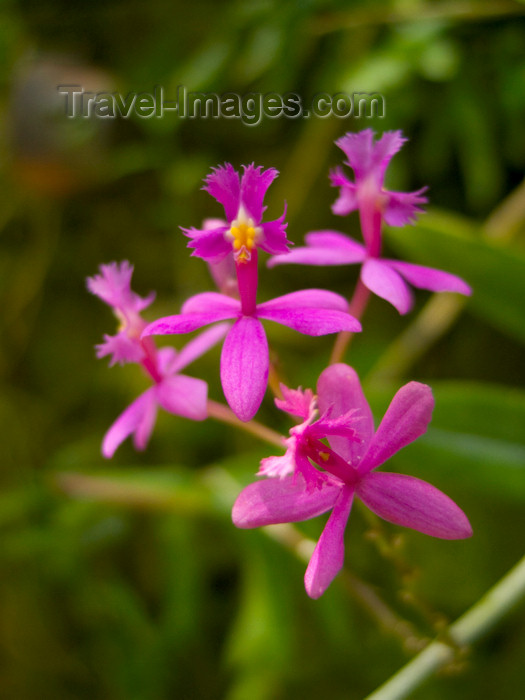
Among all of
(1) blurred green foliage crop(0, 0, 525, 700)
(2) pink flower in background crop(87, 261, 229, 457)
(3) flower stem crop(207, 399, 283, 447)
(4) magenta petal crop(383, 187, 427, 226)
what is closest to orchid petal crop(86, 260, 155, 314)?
(2) pink flower in background crop(87, 261, 229, 457)

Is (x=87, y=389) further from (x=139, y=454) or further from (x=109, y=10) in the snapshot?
(x=109, y=10)

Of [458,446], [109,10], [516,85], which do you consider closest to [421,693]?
[458,446]

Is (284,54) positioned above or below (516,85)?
above

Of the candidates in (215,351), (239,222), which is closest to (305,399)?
(239,222)

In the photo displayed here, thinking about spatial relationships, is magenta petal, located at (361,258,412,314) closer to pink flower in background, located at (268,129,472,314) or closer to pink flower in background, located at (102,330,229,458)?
pink flower in background, located at (268,129,472,314)

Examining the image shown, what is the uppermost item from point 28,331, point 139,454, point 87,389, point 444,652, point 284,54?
point 284,54

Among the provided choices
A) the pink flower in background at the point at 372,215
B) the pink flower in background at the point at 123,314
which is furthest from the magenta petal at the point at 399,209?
the pink flower in background at the point at 123,314

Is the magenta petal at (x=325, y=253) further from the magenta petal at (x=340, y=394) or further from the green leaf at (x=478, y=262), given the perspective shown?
the green leaf at (x=478, y=262)
